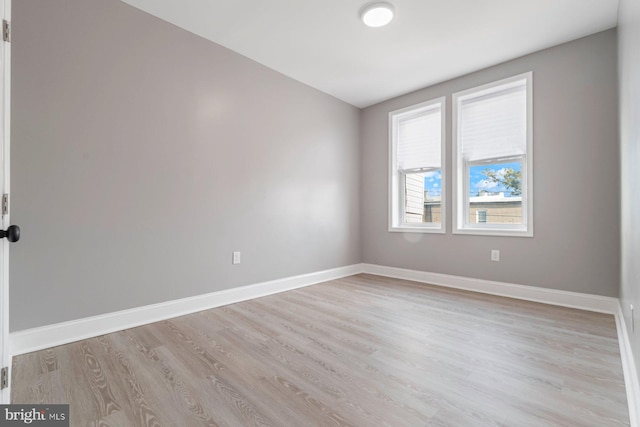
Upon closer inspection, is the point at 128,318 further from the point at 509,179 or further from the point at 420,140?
the point at 509,179

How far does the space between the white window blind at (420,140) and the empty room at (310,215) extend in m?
0.03

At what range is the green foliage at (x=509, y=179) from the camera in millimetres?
3325

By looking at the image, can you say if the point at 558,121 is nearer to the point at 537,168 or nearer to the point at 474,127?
the point at 537,168

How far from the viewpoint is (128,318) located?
238cm

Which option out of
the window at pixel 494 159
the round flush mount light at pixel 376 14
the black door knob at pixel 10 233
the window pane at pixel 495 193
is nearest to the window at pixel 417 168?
the window at pixel 494 159

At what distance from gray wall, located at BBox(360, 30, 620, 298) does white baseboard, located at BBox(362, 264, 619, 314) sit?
0.06 m

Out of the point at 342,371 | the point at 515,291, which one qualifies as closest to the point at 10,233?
the point at 342,371

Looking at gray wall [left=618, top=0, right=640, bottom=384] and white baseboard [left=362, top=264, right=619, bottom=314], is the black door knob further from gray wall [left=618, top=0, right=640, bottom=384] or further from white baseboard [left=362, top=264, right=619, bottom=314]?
white baseboard [left=362, top=264, right=619, bottom=314]

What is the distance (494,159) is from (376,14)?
2154 mm

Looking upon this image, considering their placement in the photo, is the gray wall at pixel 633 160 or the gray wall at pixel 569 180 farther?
the gray wall at pixel 569 180

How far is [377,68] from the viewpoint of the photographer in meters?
3.49

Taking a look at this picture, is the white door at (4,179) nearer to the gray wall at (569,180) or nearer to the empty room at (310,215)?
Result: the empty room at (310,215)

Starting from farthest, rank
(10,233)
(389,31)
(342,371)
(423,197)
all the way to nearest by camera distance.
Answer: (423,197) → (389,31) → (342,371) → (10,233)

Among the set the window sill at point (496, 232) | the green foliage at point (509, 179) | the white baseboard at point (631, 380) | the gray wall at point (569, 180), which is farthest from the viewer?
the green foliage at point (509, 179)
